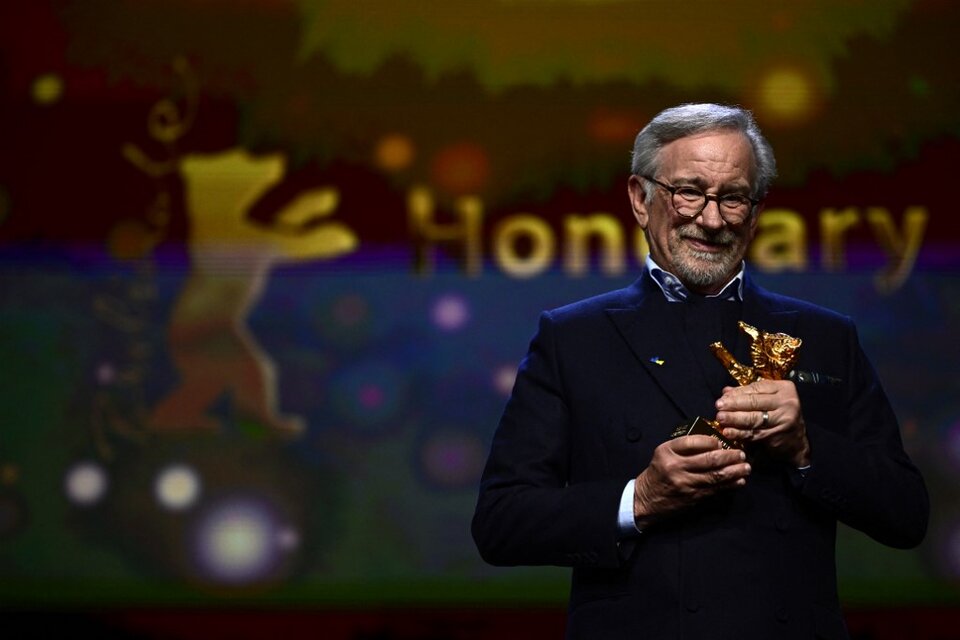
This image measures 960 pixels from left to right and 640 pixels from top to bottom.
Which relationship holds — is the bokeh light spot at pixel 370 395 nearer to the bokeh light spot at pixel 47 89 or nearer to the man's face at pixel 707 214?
the bokeh light spot at pixel 47 89

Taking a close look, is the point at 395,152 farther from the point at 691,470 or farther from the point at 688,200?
the point at 691,470

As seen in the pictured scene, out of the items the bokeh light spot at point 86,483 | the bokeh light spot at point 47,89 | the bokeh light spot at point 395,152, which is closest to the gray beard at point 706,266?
the bokeh light spot at point 395,152

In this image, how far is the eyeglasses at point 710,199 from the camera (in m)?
1.86

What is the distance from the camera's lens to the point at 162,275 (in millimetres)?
3697

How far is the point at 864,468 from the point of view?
175 cm

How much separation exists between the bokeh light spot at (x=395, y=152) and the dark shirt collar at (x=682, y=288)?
6.00 ft

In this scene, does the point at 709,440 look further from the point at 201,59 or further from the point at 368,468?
the point at 201,59

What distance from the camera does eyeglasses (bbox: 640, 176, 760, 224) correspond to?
6.10 feet

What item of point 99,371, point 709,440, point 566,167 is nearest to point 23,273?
point 99,371

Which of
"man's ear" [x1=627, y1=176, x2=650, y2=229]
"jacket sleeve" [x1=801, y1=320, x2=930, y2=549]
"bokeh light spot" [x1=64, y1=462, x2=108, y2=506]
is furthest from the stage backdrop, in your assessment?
"jacket sleeve" [x1=801, y1=320, x2=930, y2=549]

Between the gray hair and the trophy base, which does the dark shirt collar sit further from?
the trophy base

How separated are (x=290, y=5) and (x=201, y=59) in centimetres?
30

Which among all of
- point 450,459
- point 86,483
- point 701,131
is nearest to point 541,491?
point 701,131

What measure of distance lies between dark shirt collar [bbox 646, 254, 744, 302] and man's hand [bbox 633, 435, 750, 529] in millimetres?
343
